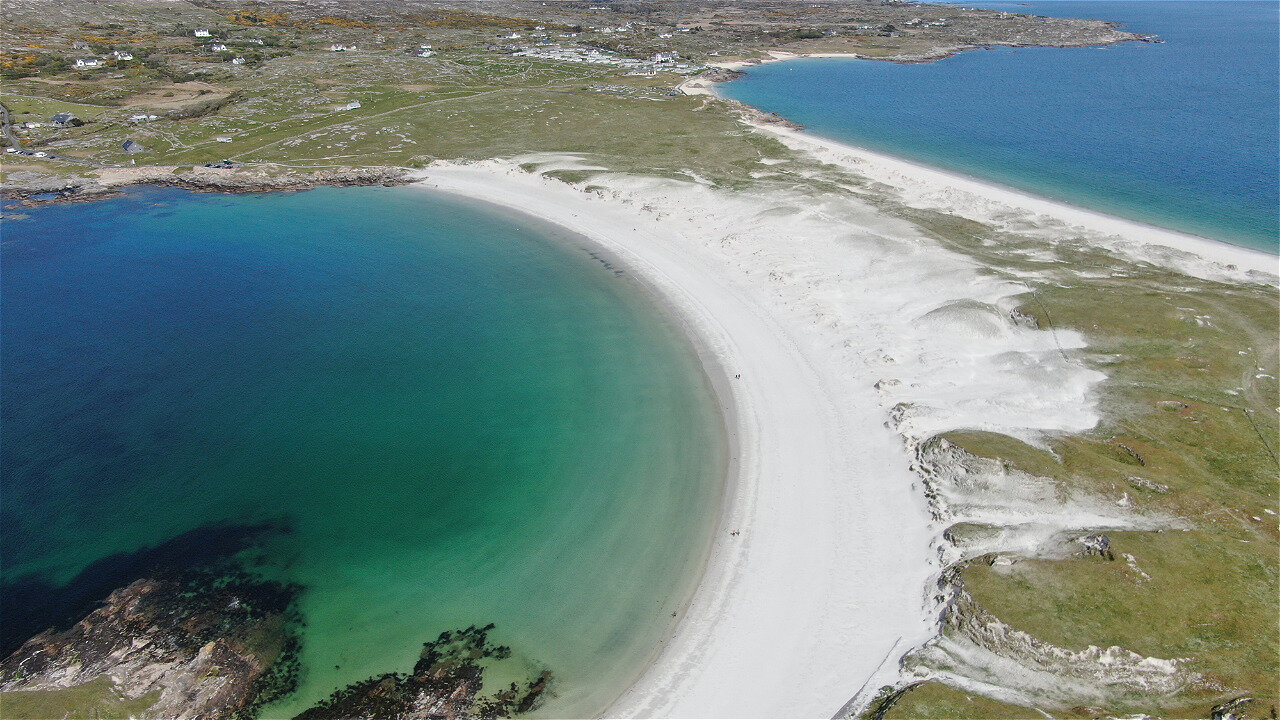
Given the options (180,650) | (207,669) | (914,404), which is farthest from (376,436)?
(914,404)

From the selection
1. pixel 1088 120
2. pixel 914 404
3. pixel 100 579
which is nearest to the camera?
pixel 100 579

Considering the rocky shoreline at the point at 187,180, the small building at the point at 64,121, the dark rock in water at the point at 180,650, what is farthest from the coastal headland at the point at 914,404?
the small building at the point at 64,121

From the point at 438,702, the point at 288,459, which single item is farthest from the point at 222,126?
the point at 438,702

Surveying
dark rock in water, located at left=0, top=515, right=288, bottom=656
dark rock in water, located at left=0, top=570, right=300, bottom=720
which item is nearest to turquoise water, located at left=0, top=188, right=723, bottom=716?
dark rock in water, located at left=0, top=515, right=288, bottom=656

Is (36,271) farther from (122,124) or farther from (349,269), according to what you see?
(122,124)

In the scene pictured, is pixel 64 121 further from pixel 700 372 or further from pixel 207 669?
pixel 700 372

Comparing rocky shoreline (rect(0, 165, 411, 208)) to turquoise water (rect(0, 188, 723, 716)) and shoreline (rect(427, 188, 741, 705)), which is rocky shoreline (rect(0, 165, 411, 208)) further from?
shoreline (rect(427, 188, 741, 705))
